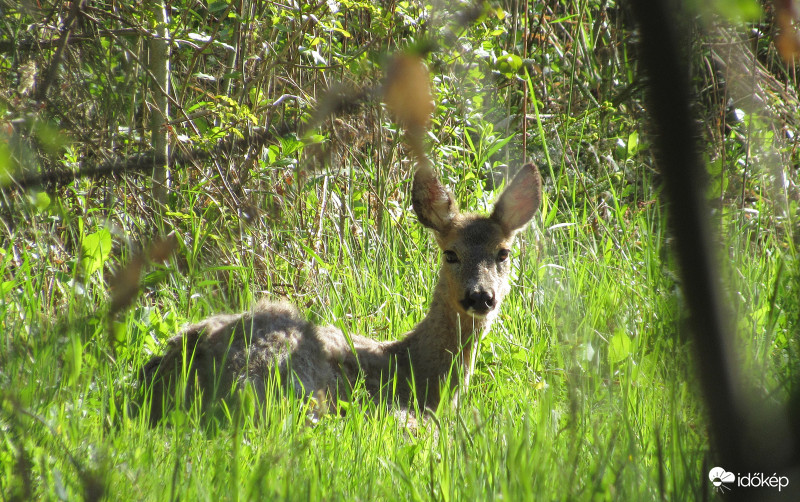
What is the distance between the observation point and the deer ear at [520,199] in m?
5.21

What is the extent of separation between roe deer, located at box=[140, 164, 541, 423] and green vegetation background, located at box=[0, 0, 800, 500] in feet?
0.73

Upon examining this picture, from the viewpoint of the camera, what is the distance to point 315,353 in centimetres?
435

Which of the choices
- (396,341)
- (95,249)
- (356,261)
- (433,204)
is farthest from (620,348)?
(356,261)

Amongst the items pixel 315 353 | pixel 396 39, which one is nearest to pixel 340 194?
pixel 396 39

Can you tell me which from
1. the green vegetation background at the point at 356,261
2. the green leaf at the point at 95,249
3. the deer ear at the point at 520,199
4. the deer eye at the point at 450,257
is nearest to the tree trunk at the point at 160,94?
the green vegetation background at the point at 356,261

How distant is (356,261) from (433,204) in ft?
3.48

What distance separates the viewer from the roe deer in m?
3.91

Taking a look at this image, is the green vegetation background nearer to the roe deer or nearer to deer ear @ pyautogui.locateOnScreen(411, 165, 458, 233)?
the roe deer

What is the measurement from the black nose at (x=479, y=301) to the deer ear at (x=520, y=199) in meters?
0.76

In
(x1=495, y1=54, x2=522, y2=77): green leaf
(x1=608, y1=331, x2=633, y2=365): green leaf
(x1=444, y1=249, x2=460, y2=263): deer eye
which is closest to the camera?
(x1=608, y1=331, x2=633, y2=365): green leaf

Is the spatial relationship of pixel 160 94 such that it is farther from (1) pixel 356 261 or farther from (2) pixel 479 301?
(2) pixel 479 301

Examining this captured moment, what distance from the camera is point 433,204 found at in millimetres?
5230

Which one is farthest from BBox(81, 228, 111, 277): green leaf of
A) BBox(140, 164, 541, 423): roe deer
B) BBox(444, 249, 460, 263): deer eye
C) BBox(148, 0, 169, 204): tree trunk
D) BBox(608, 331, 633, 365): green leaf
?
BBox(608, 331, 633, 365): green leaf

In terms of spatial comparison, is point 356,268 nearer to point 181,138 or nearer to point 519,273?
point 519,273
